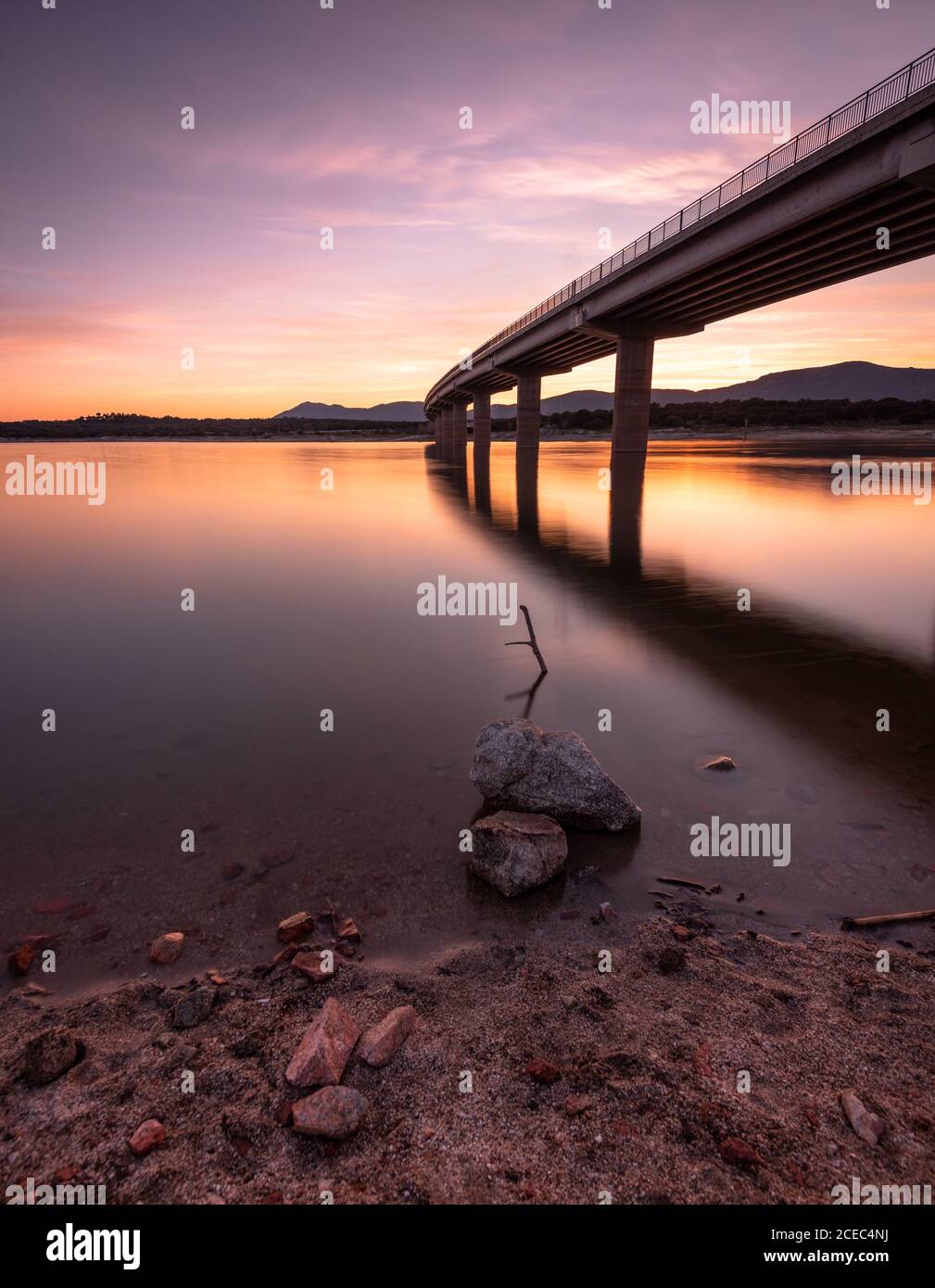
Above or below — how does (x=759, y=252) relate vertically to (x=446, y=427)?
below

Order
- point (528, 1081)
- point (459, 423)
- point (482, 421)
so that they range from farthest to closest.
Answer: point (459, 423)
point (482, 421)
point (528, 1081)

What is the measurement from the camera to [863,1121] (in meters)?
3.45

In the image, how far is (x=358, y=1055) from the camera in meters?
4.08

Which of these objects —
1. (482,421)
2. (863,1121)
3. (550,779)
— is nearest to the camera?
(863,1121)

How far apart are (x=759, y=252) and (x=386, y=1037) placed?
4234 centimetres

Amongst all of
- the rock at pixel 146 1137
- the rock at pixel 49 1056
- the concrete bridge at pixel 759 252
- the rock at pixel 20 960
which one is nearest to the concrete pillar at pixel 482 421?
the concrete bridge at pixel 759 252

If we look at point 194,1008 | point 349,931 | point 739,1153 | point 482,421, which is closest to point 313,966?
point 349,931

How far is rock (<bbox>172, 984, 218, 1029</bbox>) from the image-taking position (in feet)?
14.7

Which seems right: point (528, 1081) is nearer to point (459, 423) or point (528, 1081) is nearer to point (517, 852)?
point (517, 852)

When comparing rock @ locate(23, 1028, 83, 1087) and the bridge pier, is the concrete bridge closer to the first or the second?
rock @ locate(23, 1028, 83, 1087)

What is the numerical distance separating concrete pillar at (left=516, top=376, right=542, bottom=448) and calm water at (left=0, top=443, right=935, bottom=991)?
66555mm

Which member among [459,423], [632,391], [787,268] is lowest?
[632,391]
